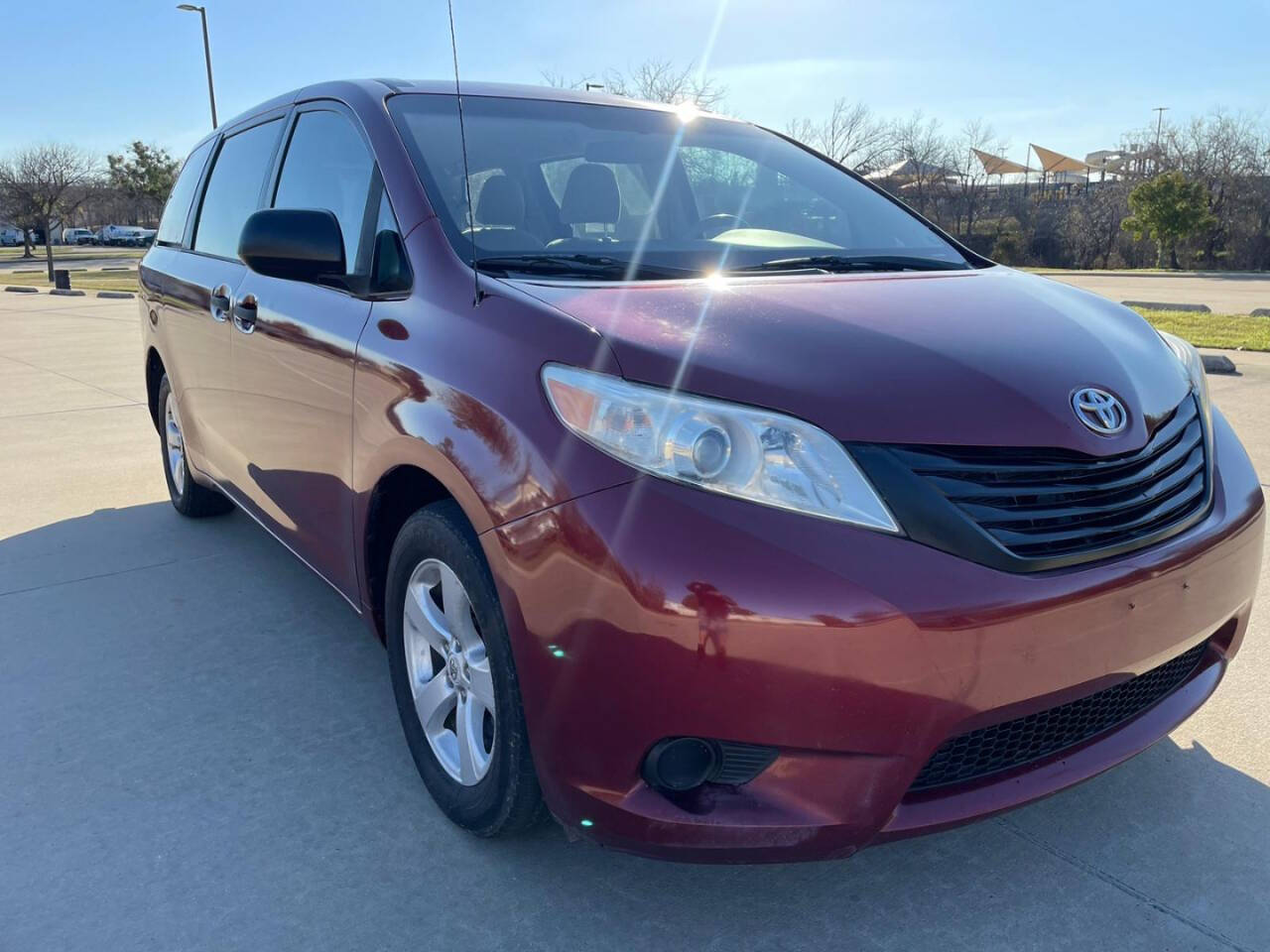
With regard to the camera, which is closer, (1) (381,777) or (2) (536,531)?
(2) (536,531)

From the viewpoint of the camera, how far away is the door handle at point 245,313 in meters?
3.20

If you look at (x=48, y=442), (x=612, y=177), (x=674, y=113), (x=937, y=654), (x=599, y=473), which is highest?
(x=674, y=113)

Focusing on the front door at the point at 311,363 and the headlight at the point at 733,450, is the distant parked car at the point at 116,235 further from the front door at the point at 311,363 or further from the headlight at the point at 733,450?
the headlight at the point at 733,450

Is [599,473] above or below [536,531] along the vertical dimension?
above

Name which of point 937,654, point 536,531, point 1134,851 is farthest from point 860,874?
point 536,531

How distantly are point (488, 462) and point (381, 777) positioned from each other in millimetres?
1054

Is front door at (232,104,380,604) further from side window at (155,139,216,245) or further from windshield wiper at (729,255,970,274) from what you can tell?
side window at (155,139,216,245)

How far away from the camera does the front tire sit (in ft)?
6.52

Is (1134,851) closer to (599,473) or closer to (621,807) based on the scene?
(621,807)

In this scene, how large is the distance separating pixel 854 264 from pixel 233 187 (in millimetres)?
2512

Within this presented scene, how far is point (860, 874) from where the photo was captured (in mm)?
2162

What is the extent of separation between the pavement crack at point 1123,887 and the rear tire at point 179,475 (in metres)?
3.71

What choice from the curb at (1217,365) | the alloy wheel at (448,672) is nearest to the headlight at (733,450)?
the alloy wheel at (448,672)

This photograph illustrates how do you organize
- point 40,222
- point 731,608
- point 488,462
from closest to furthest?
point 731,608
point 488,462
point 40,222
